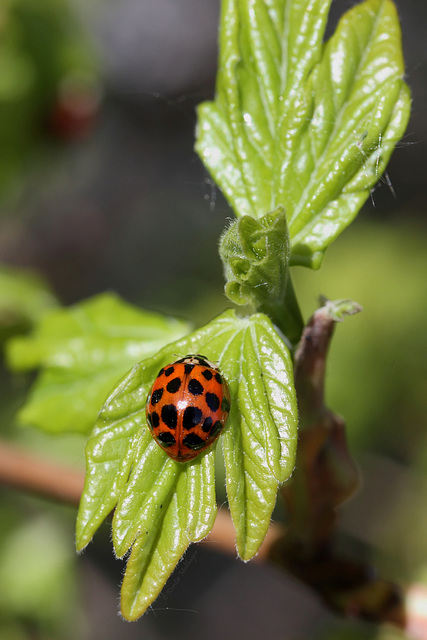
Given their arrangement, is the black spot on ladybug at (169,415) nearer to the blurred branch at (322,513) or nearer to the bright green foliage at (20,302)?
the blurred branch at (322,513)

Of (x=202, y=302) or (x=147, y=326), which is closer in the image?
(x=147, y=326)

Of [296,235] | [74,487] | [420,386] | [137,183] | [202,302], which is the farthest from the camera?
[137,183]

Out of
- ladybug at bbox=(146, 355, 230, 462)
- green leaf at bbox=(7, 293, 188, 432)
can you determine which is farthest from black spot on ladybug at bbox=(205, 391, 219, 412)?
green leaf at bbox=(7, 293, 188, 432)

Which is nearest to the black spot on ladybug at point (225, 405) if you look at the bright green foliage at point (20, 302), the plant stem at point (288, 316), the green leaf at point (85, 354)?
the plant stem at point (288, 316)

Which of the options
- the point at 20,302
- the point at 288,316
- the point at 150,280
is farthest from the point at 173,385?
the point at 150,280

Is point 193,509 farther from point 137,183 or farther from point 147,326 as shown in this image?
point 137,183

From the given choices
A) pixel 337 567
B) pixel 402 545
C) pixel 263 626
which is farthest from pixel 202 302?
pixel 337 567
